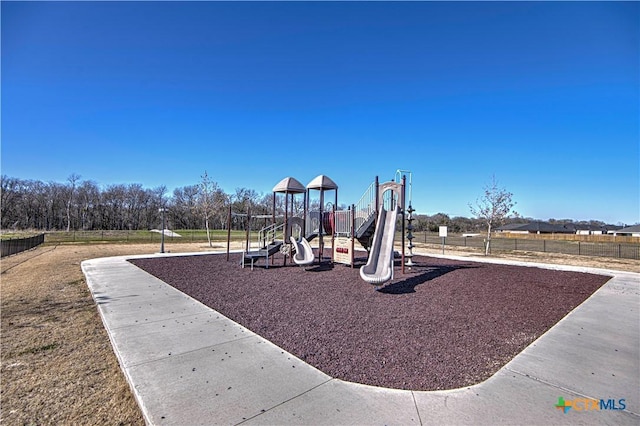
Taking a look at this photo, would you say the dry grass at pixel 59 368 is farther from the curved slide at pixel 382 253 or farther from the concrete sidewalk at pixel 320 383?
the curved slide at pixel 382 253

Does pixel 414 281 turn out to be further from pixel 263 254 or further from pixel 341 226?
pixel 263 254

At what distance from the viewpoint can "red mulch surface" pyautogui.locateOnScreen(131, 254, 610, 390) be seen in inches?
135

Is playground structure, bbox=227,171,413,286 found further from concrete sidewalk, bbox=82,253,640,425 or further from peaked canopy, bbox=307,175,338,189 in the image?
concrete sidewalk, bbox=82,253,640,425

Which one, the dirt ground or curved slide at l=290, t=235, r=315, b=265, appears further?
curved slide at l=290, t=235, r=315, b=265

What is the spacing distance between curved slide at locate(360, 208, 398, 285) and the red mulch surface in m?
0.39

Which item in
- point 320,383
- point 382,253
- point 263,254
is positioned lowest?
point 320,383

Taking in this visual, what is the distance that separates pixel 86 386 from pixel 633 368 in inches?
238

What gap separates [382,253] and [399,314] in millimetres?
2974

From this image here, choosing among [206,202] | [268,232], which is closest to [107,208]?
[206,202]

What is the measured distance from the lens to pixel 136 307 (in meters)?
5.66

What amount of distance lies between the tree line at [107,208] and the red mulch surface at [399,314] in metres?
44.1

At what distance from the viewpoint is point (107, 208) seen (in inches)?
2635

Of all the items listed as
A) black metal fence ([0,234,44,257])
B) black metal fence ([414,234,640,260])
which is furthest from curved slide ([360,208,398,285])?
black metal fence ([0,234,44,257])

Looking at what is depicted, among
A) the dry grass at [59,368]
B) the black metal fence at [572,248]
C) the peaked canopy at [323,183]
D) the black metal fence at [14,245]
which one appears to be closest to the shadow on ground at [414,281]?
the peaked canopy at [323,183]
